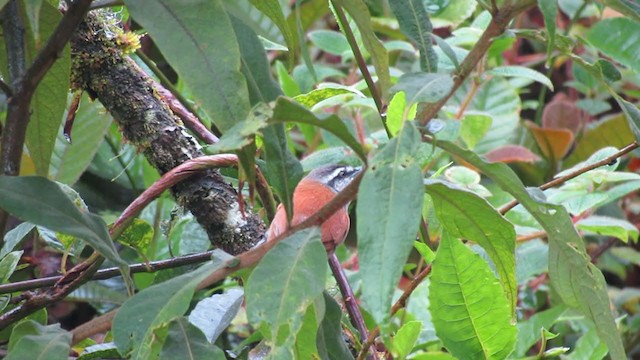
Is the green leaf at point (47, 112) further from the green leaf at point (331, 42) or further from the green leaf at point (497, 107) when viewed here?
the green leaf at point (497, 107)

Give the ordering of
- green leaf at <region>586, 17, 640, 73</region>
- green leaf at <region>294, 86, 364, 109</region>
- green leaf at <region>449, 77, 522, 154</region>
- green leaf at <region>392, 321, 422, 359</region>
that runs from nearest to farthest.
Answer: green leaf at <region>392, 321, 422, 359</region> → green leaf at <region>294, 86, 364, 109</region> → green leaf at <region>586, 17, 640, 73</region> → green leaf at <region>449, 77, 522, 154</region>

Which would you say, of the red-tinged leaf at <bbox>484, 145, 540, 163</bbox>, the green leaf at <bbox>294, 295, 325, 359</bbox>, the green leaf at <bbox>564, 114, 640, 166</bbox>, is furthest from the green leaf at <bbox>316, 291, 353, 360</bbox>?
the green leaf at <bbox>564, 114, 640, 166</bbox>

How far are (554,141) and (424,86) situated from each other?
62.1 inches

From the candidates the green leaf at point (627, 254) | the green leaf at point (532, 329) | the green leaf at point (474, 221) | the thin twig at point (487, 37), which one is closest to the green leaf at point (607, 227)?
the green leaf at point (532, 329)

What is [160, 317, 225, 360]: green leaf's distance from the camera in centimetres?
66

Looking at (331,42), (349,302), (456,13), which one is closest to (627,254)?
(456,13)

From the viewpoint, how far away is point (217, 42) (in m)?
0.61

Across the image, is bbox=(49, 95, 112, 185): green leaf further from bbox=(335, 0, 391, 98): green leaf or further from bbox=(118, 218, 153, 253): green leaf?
bbox=(335, 0, 391, 98): green leaf

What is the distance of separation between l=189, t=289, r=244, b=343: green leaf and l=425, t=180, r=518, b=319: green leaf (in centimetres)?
25

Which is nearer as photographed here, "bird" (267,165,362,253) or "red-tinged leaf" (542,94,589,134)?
"bird" (267,165,362,253)

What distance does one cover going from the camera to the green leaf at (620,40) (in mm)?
1647

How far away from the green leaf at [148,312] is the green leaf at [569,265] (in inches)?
9.3

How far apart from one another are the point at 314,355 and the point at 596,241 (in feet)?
5.38

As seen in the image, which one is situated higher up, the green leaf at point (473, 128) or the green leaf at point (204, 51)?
the green leaf at point (204, 51)
